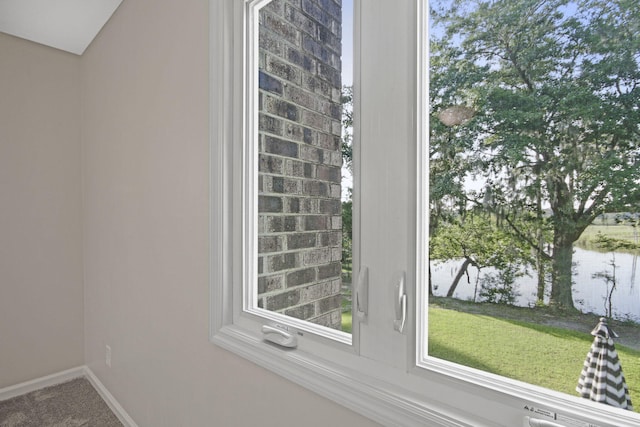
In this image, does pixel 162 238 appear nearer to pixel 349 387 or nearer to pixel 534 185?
pixel 349 387

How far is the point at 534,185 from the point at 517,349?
347 mm

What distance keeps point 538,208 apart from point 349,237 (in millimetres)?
487

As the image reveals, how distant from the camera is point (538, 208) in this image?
741 mm

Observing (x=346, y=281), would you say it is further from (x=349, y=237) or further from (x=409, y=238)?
(x=409, y=238)

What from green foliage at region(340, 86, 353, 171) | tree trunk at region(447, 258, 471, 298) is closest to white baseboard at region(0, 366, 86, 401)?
green foliage at region(340, 86, 353, 171)

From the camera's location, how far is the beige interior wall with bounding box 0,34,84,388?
2371 mm

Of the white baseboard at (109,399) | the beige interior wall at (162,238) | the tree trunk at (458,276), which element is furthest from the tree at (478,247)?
the white baseboard at (109,399)

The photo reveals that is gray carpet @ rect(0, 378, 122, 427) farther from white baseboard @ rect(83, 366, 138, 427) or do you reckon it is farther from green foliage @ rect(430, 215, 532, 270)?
green foliage @ rect(430, 215, 532, 270)

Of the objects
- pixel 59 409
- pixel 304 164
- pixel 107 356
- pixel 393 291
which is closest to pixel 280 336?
pixel 393 291

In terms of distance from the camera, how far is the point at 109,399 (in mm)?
2209

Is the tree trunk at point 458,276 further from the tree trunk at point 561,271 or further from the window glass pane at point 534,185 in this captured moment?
the tree trunk at point 561,271

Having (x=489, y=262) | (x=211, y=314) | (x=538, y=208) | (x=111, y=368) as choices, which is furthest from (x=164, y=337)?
(x=538, y=208)

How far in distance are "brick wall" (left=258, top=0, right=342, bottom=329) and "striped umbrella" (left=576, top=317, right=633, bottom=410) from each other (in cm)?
61

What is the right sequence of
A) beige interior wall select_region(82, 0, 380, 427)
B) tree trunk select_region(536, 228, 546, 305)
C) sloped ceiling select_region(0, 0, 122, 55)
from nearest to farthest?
tree trunk select_region(536, 228, 546, 305)
beige interior wall select_region(82, 0, 380, 427)
sloped ceiling select_region(0, 0, 122, 55)
